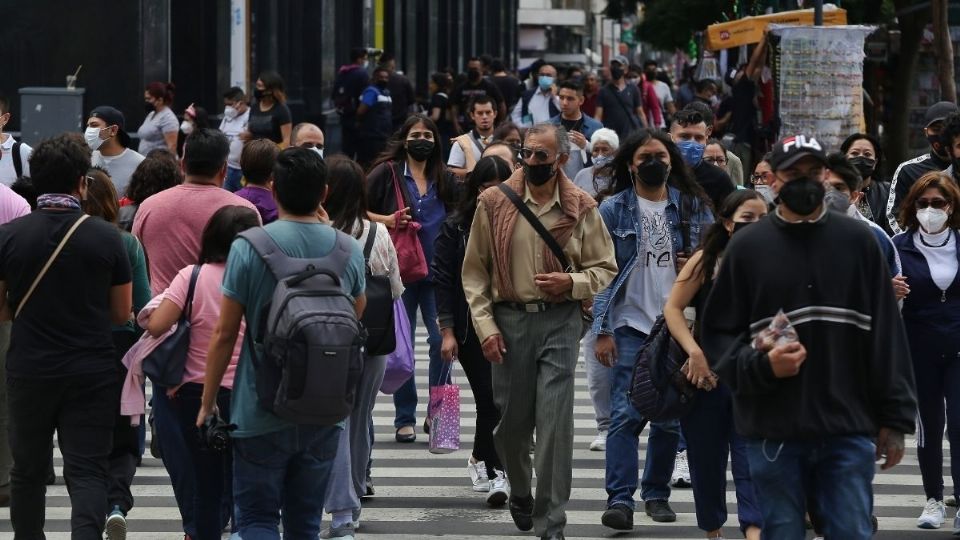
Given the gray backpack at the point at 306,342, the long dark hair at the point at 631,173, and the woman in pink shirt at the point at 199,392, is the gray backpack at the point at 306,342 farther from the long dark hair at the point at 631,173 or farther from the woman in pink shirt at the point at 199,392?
the long dark hair at the point at 631,173

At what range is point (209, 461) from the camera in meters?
7.26

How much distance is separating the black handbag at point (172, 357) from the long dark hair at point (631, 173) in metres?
2.55

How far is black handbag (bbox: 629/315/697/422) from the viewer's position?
7.59m

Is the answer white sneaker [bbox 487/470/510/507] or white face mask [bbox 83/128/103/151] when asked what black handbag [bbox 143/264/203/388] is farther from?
white face mask [bbox 83/128/103/151]

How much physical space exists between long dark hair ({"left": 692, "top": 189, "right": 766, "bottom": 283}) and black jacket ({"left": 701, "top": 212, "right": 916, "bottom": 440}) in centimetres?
149

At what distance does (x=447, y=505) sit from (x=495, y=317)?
148 centimetres

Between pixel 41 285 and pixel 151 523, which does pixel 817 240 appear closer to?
pixel 41 285

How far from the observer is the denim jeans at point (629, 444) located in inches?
339

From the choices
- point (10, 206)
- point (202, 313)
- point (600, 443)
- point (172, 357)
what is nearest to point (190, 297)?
point (202, 313)

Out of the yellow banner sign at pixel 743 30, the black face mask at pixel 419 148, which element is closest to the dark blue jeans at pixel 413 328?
the black face mask at pixel 419 148

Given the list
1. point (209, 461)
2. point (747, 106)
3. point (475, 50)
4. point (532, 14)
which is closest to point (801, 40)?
point (747, 106)

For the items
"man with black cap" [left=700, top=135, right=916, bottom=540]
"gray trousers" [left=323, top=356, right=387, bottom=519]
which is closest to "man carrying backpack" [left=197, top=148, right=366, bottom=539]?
"man with black cap" [left=700, top=135, right=916, bottom=540]

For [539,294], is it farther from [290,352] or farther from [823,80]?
[823,80]

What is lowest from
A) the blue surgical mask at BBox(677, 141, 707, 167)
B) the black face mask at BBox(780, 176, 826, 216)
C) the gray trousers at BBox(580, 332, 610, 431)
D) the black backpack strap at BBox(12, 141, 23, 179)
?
the gray trousers at BBox(580, 332, 610, 431)
